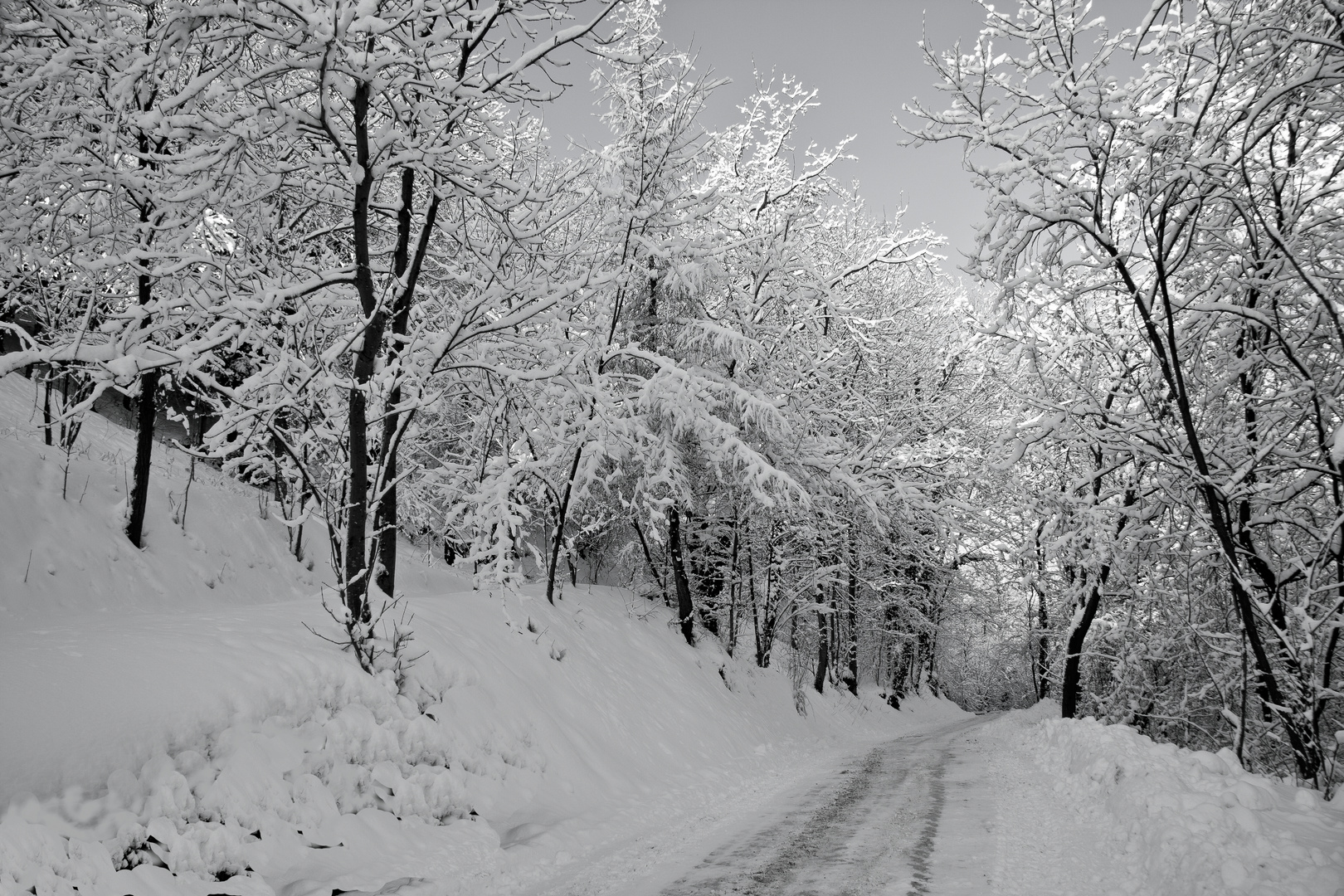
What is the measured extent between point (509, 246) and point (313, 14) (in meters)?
2.67

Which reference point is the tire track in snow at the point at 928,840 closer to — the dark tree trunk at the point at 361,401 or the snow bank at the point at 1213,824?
the snow bank at the point at 1213,824

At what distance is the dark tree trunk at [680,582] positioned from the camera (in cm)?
1577

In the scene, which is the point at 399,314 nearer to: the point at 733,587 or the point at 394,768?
the point at 394,768

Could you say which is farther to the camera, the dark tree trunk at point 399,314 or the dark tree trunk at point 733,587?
the dark tree trunk at point 733,587

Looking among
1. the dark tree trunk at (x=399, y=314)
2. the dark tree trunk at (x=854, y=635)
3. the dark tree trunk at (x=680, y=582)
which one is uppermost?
the dark tree trunk at (x=399, y=314)

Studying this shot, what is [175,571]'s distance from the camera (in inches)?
410

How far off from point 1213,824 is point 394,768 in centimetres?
615

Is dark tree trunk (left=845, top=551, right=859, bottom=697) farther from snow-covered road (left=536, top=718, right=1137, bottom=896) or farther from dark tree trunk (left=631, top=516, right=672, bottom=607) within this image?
snow-covered road (left=536, top=718, right=1137, bottom=896)

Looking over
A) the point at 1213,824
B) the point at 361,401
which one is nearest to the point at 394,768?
the point at 361,401

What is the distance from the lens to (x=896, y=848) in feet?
19.9

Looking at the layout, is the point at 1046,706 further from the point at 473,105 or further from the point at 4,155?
the point at 4,155

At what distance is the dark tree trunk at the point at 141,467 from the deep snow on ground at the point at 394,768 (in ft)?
0.79

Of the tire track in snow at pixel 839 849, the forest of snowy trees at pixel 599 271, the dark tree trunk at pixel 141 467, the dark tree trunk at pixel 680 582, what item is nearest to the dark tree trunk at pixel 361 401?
the forest of snowy trees at pixel 599 271

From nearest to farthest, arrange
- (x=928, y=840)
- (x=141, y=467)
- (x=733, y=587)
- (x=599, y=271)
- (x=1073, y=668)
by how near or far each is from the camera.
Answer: (x=928, y=840) < (x=599, y=271) < (x=141, y=467) < (x=1073, y=668) < (x=733, y=587)
